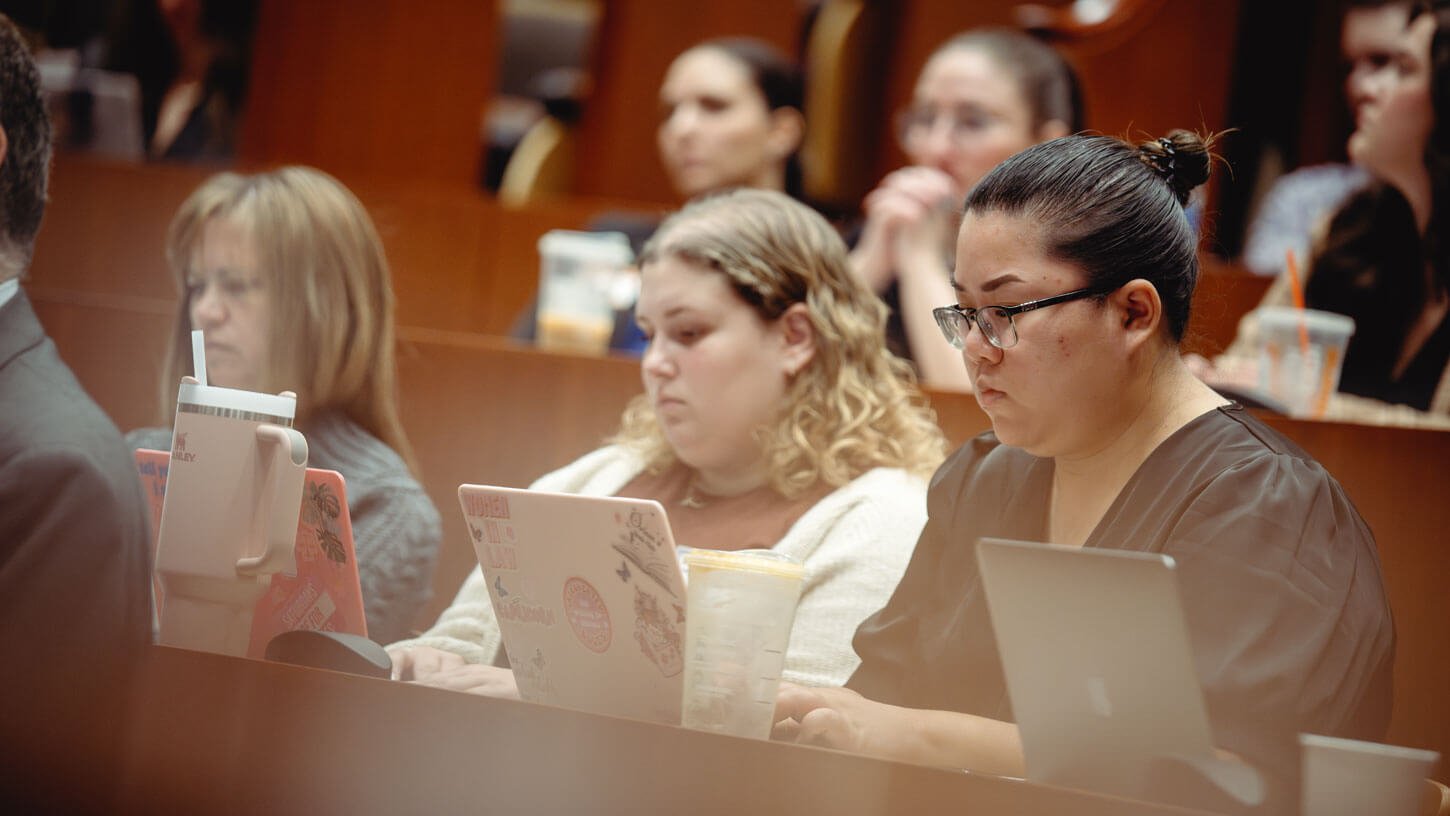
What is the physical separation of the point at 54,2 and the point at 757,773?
3338 millimetres

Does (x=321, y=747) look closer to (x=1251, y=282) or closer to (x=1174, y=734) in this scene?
(x=1174, y=734)

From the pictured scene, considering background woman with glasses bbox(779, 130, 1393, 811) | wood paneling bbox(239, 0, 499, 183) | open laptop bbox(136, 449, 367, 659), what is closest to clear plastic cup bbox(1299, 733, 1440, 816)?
background woman with glasses bbox(779, 130, 1393, 811)

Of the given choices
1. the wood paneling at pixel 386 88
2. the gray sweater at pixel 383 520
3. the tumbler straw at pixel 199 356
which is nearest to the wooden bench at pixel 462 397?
the gray sweater at pixel 383 520

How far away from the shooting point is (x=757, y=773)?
1090 millimetres

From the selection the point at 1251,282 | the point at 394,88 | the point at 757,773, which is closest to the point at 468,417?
the point at 757,773

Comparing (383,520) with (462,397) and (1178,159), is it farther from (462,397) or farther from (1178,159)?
(1178,159)

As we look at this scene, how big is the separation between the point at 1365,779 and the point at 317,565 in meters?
0.94

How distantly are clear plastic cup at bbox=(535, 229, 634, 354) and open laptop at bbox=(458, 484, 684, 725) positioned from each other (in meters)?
1.09

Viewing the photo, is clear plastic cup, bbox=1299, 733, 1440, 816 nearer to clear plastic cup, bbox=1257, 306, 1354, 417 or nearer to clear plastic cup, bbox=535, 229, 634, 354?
clear plastic cup, bbox=1257, 306, 1354, 417

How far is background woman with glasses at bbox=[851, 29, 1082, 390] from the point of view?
240 centimetres

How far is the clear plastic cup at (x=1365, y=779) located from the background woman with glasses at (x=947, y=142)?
1.33 metres

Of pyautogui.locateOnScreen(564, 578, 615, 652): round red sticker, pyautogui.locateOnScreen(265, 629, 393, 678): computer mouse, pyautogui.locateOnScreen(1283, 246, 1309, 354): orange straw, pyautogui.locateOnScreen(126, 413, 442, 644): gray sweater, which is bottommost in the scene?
pyautogui.locateOnScreen(126, 413, 442, 644): gray sweater

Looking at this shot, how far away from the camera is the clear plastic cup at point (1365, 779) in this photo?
3.33ft

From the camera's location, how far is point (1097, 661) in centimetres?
104
